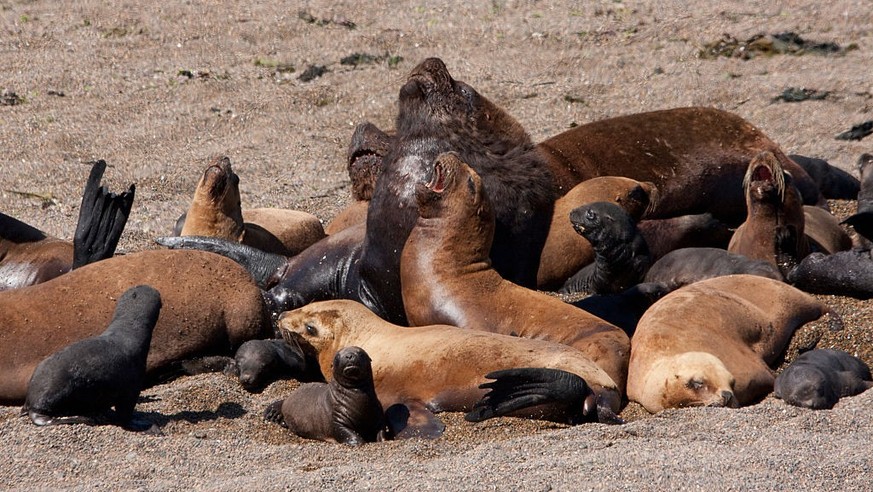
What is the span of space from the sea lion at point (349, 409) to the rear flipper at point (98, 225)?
2441mm

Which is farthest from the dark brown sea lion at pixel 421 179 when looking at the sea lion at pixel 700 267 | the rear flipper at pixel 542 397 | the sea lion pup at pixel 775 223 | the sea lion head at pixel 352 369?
the rear flipper at pixel 542 397

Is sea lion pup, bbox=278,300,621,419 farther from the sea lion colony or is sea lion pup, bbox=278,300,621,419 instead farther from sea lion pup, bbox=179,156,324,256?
sea lion pup, bbox=179,156,324,256

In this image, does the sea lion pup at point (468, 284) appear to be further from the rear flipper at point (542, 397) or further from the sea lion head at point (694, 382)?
the rear flipper at point (542, 397)

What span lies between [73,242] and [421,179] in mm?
2257

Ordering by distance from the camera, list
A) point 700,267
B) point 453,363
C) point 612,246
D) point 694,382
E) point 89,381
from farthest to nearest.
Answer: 1. point 700,267
2. point 612,246
3. point 453,363
4. point 694,382
5. point 89,381

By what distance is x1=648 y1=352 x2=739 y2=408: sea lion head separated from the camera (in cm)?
522

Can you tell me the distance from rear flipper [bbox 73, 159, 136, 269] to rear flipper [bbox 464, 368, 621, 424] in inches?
115

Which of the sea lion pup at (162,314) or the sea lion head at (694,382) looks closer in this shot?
the sea lion head at (694,382)

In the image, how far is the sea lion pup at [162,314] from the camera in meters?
6.02

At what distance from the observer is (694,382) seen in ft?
17.3

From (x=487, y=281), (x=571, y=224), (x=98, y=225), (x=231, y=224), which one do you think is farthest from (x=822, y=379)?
(x=231, y=224)

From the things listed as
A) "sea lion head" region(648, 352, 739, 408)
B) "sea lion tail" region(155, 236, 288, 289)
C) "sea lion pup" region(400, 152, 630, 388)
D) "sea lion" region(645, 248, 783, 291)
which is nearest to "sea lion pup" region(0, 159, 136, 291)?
"sea lion tail" region(155, 236, 288, 289)

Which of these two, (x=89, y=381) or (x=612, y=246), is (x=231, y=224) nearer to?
(x=612, y=246)

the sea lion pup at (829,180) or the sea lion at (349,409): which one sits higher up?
the sea lion at (349,409)
